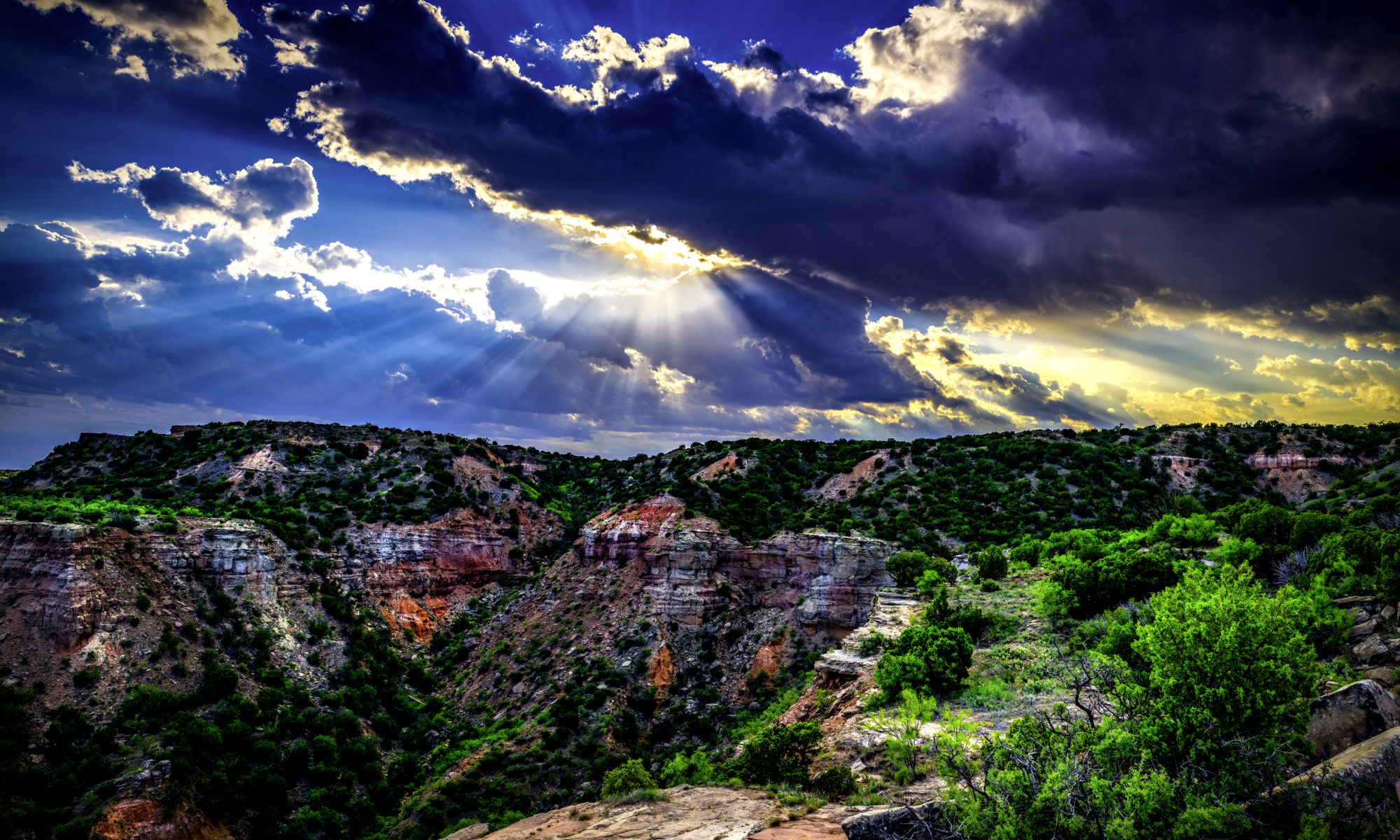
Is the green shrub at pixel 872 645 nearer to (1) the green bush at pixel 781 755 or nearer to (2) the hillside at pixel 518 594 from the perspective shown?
(2) the hillside at pixel 518 594

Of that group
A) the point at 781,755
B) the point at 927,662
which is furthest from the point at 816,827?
the point at 927,662

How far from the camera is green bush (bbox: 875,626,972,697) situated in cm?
2542

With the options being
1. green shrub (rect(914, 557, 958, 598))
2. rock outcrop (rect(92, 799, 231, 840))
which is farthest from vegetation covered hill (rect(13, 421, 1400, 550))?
rock outcrop (rect(92, 799, 231, 840))

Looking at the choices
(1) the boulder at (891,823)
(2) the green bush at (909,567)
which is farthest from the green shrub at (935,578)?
(1) the boulder at (891,823)

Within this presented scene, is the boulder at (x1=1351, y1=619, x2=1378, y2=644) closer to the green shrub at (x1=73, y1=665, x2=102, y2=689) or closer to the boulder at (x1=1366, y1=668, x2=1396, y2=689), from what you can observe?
the boulder at (x1=1366, y1=668, x2=1396, y2=689)

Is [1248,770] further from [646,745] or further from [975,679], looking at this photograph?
[646,745]

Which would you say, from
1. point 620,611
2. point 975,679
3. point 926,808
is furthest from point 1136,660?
point 620,611

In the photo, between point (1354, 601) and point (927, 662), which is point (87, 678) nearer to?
point (927, 662)

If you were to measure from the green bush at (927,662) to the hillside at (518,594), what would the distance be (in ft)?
2.02

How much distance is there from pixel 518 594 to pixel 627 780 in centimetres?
3352

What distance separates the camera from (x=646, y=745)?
134 feet

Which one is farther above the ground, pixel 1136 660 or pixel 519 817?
pixel 1136 660

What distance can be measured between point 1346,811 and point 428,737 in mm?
48418

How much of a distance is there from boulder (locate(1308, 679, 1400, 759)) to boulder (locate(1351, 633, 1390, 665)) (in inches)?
121
